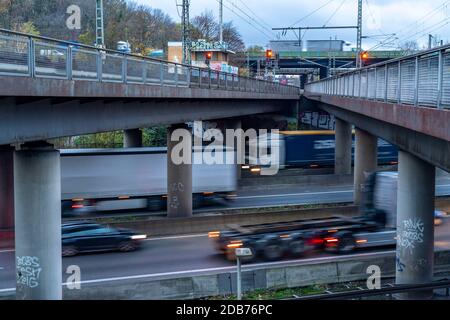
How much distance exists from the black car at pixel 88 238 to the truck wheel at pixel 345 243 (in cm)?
754

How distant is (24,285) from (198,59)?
59566mm

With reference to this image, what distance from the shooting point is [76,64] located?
12.7 metres

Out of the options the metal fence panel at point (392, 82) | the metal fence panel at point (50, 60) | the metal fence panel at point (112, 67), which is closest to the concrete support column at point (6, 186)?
the metal fence panel at point (112, 67)

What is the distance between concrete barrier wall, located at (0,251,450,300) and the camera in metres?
15.7

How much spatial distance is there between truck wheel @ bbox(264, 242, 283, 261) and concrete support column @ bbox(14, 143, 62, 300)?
8.38m

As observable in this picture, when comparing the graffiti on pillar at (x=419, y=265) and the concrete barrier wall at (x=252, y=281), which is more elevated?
the graffiti on pillar at (x=419, y=265)

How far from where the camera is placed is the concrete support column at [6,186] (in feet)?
74.9

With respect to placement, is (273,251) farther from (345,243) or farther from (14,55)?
(14,55)

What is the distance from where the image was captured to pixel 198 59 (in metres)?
70.6

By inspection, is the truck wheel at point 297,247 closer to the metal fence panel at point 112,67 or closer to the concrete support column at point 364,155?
the metal fence panel at point 112,67

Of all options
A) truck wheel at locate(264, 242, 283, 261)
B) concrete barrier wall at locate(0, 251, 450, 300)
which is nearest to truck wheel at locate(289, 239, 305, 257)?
truck wheel at locate(264, 242, 283, 261)

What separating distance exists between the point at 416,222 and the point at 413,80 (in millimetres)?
5880
